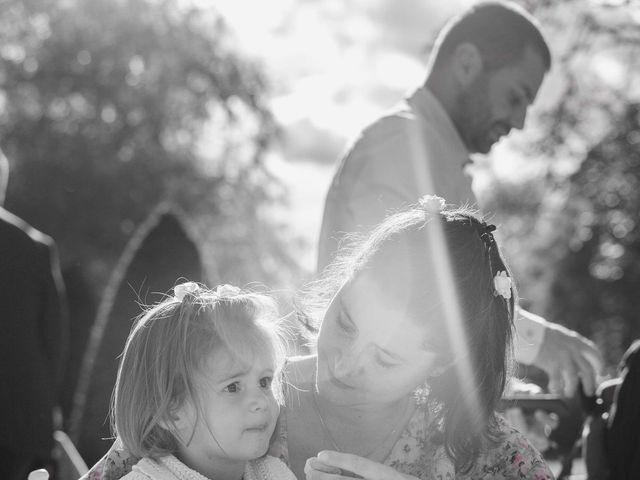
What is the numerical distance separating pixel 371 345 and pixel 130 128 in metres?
20.7

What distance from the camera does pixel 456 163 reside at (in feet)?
11.0

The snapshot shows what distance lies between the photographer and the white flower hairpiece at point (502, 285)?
7.75 ft

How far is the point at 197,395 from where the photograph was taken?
2.22 meters

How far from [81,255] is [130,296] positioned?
14440 mm

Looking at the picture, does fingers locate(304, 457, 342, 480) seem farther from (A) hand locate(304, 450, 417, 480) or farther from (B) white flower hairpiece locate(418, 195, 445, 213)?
(B) white flower hairpiece locate(418, 195, 445, 213)

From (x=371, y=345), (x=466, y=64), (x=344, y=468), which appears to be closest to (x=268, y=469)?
(x=344, y=468)

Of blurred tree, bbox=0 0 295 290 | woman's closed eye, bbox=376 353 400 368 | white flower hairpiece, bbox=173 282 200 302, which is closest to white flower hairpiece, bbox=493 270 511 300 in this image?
woman's closed eye, bbox=376 353 400 368

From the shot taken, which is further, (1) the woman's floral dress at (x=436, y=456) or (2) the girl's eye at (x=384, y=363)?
(1) the woman's floral dress at (x=436, y=456)

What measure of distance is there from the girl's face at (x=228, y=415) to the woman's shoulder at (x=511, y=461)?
1.87ft

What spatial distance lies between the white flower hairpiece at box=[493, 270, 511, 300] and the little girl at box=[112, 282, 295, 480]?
1.94 feet

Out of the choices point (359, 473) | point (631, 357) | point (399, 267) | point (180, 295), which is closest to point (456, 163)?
point (631, 357)

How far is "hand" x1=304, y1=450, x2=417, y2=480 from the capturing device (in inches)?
81.1

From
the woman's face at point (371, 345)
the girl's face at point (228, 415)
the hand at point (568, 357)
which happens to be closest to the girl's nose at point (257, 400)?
the girl's face at point (228, 415)

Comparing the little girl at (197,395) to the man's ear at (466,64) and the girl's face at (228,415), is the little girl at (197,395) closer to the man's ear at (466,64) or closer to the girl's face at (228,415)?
the girl's face at (228,415)
